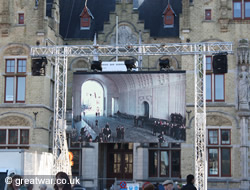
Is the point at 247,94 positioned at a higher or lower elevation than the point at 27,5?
lower

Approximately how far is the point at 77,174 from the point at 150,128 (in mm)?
5116

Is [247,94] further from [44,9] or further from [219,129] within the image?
[44,9]

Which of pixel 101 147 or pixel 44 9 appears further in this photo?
pixel 101 147

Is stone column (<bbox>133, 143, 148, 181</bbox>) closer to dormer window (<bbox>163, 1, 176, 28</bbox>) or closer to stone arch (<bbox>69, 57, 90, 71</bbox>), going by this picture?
stone arch (<bbox>69, 57, 90, 71</bbox>)

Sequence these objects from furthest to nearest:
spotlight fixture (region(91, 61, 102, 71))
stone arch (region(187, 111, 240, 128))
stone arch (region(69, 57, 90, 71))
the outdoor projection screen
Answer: stone arch (region(69, 57, 90, 71)) → the outdoor projection screen → stone arch (region(187, 111, 240, 128)) → spotlight fixture (region(91, 61, 102, 71))

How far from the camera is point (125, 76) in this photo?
30188 millimetres

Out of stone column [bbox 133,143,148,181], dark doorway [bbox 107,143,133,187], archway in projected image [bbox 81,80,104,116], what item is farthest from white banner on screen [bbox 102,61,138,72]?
dark doorway [bbox 107,143,133,187]

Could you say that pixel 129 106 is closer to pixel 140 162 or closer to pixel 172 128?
pixel 172 128

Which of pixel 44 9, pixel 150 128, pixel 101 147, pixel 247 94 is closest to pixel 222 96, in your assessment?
pixel 247 94

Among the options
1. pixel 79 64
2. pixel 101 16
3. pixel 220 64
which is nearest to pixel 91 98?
pixel 79 64

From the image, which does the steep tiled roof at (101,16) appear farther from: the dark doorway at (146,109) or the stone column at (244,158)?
the stone column at (244,158)

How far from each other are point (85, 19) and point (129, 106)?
630 centimetres

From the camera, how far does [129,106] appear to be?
3084 cm

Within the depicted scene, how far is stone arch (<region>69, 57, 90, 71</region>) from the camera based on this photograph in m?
32.8
